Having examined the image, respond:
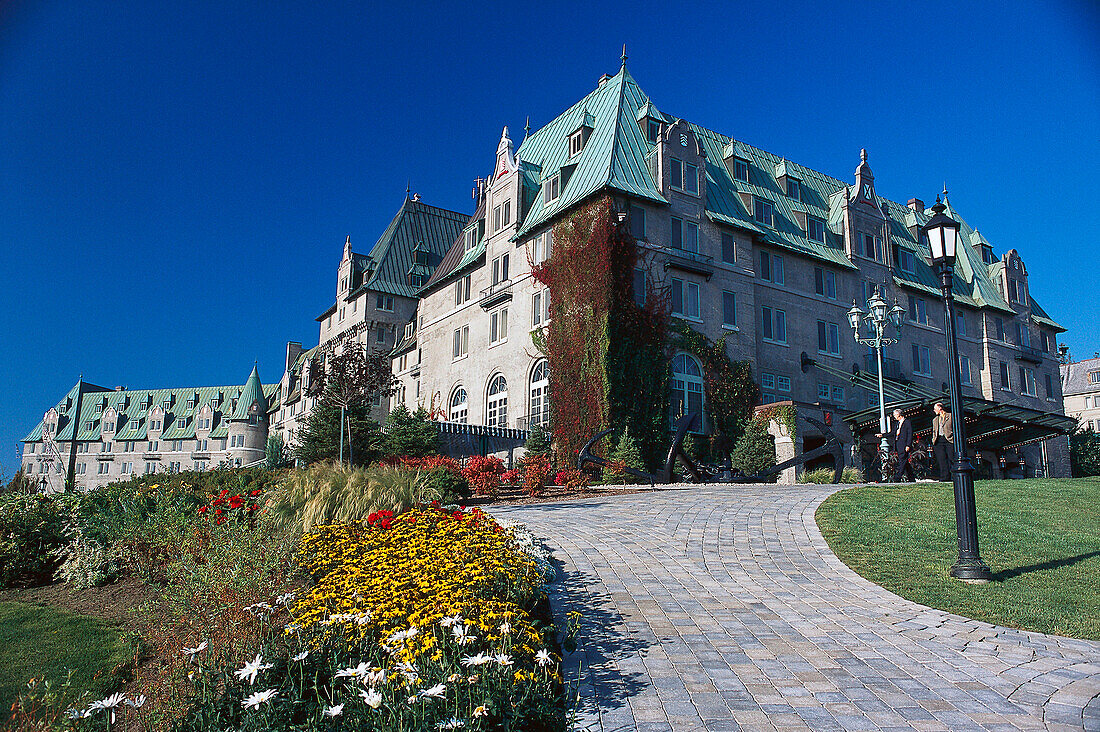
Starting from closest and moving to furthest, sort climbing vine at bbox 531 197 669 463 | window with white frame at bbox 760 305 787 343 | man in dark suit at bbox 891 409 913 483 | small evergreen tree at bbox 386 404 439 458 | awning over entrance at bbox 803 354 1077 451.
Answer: man in dark suit at bbox 891 409 913 483 → small evergreen tree at bbox 386 404 439 458 → awning over entrance at bbox 803 354 1077 451 → climbing vine at bbox 531 197 669 463 → window with white frame at bbox 760 305 787 343

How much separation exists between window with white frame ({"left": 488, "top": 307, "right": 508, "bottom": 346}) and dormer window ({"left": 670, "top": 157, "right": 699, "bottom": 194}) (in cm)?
1047

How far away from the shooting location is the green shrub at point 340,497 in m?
10.8

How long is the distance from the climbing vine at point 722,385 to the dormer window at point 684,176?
699 cm

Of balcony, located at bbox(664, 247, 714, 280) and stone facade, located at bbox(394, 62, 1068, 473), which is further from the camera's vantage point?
stone facade, located at bbox(394, 62, 1068, 473)

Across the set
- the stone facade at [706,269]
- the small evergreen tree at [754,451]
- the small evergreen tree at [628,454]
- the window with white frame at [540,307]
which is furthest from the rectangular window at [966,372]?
the window with white frame at [540,307]

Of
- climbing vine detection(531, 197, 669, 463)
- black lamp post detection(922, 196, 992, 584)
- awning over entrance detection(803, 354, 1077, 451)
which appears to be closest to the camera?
black lamp post detection(922, 196, 992, 584)

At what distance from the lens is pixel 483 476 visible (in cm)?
2009

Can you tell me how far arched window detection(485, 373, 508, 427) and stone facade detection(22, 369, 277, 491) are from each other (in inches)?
2399

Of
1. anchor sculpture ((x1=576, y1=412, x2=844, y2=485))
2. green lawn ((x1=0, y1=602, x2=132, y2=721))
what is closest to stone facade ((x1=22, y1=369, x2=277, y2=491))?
anchor sculpture ((x1=576, y1=412, x2=844, y2=485))

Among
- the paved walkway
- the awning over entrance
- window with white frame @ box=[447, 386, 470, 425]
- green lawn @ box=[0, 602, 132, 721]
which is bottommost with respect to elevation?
green lawn @ box=[0, 602, 132, 721]

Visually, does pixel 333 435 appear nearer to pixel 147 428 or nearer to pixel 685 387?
pixel 685 387

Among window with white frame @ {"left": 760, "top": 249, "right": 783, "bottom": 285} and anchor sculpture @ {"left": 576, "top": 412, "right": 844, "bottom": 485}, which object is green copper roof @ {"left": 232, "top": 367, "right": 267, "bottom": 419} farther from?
anchor sculpture @ {"left": 576, "top": 412, "right": 844, "bottom": 485}

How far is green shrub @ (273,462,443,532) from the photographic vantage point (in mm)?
10828

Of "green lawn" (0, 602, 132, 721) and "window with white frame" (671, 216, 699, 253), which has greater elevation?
"window with white frame" (671, 216, 699, 253)
